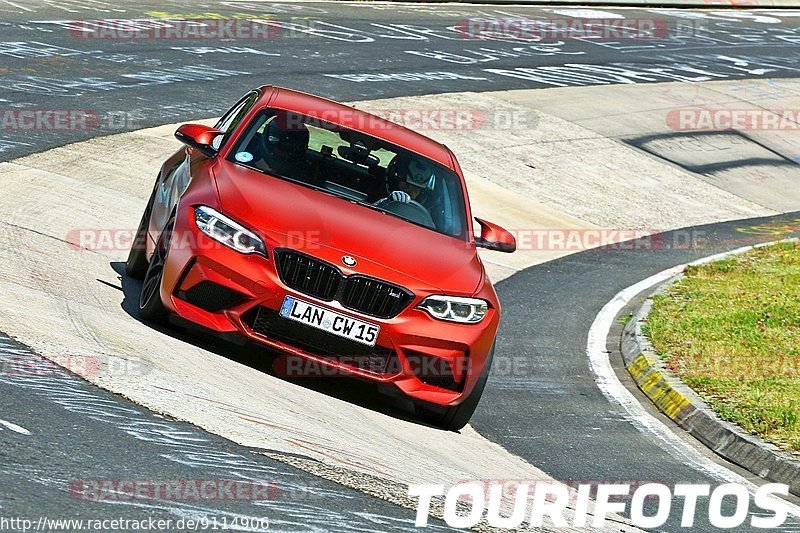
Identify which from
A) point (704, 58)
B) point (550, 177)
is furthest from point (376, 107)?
point (704, 58)

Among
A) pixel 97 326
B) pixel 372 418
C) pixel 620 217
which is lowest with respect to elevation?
pixel 620 217

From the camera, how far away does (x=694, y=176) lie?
2094 centimetres

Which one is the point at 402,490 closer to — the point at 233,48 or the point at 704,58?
the point at 233,48

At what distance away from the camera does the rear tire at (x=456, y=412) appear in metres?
7.91

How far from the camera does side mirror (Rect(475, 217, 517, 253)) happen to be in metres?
8.95

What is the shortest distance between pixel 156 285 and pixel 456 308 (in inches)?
71.3

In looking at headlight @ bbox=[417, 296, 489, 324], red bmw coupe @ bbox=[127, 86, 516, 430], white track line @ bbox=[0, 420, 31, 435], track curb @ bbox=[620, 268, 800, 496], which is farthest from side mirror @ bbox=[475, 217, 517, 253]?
white track line @ bbox=[0, 420, 31, 435]

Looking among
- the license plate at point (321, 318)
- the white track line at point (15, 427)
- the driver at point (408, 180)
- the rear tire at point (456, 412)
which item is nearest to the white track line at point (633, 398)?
the rear tire at point (456, 412)

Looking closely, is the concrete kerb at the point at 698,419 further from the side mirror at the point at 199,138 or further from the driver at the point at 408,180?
the side mirror at the point at 199,138

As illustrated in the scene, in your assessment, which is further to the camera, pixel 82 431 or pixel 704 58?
pixel 704 58

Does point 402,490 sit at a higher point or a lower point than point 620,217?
higher

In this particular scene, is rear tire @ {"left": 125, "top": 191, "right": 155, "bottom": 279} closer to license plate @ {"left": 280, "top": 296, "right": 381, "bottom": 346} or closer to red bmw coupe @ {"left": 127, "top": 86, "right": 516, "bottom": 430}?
red bmw coupe @ {"left": 127, "top": 86, "right": 516, "bottom": 430}

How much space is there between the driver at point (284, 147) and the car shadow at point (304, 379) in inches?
47.2

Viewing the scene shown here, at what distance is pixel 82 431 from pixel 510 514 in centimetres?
200
